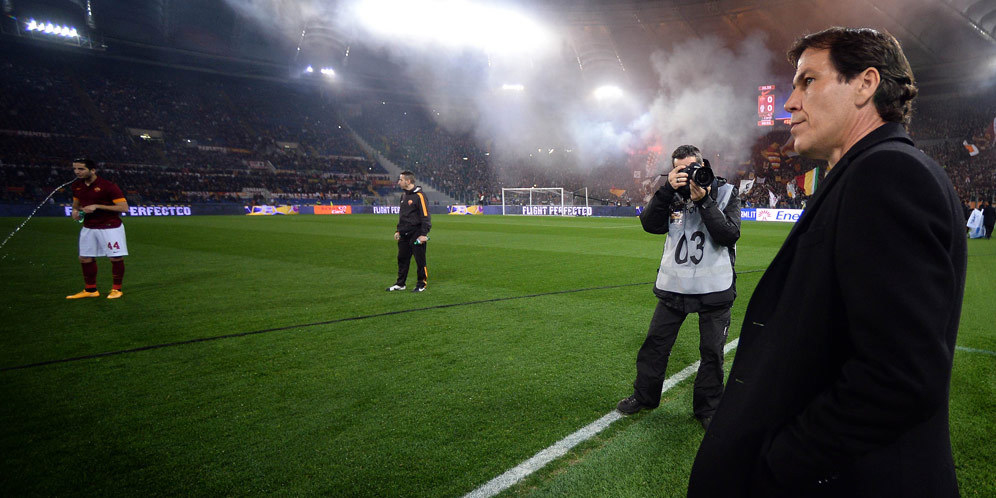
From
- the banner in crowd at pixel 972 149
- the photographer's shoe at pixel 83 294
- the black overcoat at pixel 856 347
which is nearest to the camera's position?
the black overcoat at pixel 856 347

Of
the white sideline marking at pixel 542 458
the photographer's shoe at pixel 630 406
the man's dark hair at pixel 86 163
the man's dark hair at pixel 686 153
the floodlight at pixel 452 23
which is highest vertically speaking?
the floodlight at pixel 452 23

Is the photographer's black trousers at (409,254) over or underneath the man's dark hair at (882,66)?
underneath

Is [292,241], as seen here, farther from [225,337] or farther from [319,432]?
[319,432]

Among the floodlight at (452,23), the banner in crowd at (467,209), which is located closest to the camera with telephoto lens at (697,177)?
the floodlight at (452,23)

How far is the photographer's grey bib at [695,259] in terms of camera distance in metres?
3.37

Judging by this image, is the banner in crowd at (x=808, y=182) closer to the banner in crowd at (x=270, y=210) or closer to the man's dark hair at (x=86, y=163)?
the man's dark hair at (x=86, y=163)

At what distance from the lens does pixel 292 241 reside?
16.4 metres

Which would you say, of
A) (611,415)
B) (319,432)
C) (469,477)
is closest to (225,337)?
(319,432)

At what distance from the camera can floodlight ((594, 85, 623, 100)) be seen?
4708 centimetres

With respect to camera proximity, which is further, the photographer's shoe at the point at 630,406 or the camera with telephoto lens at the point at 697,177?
Answer: the photographer's shoe at the point at 630,406

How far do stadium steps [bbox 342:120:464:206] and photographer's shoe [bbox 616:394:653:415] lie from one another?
147 ft

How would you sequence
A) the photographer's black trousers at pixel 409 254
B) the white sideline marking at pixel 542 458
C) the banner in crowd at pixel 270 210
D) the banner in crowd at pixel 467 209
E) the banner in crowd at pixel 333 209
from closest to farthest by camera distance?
1. the white sideline marking at pixel 542 458
2. the photographer's black trousers at pixel 409 254
3. the banner in crowd at pixel 270 210
4. the banner in crowd at pixel 333 209
5. the banner in crowd at pixel 467 209

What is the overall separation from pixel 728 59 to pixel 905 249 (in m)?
45.0

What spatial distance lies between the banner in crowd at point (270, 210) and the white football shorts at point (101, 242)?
3189cm
